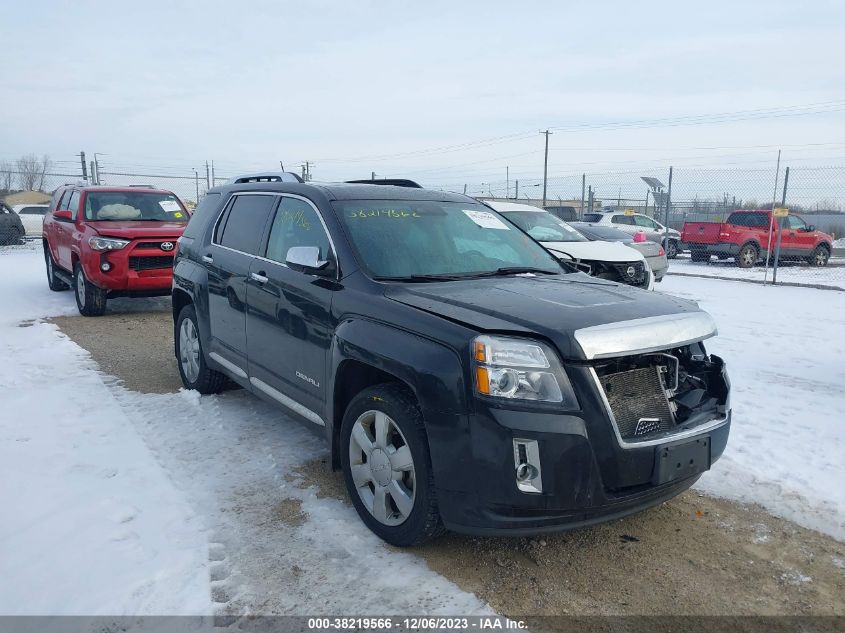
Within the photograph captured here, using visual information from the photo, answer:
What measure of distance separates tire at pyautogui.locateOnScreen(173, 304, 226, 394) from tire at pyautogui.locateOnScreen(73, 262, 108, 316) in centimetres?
408

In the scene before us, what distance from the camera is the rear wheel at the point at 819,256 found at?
1908 centimetres

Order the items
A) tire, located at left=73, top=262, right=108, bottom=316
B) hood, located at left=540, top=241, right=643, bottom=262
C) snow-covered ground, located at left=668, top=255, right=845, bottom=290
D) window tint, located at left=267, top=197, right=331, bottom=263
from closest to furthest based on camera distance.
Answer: window tint, located at left=267, top=197, right=331, bottom=263 → tire, located at left=73, top=262, right=108, bottom=316 → hood, located at left=540, top=241, right=643, bottom=262 → snow-covered ground, located at left=668, top=255, right=845, bottom=290

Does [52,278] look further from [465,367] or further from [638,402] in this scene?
[638,402]

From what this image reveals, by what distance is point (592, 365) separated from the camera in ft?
9.22

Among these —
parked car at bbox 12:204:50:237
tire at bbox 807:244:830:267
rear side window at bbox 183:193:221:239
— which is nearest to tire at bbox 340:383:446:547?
rear side window at bbox 183:193:221:239

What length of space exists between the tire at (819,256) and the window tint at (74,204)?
18.8 m

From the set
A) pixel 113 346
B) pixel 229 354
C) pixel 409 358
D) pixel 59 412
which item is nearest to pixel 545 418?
pixel 409 358

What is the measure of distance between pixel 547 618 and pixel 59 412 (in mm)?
4099

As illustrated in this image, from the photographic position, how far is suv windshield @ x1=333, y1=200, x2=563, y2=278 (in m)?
3.81

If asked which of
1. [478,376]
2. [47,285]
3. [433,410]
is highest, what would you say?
[478,376]

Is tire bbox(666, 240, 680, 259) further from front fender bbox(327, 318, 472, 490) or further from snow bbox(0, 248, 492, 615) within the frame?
front fender bbox(327, 318, 472, 490)

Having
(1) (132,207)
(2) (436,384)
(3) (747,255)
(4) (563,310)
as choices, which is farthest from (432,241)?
(3) (747,255)

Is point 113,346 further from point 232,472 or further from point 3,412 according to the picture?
point 232,472

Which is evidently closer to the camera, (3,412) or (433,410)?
(433,410)
